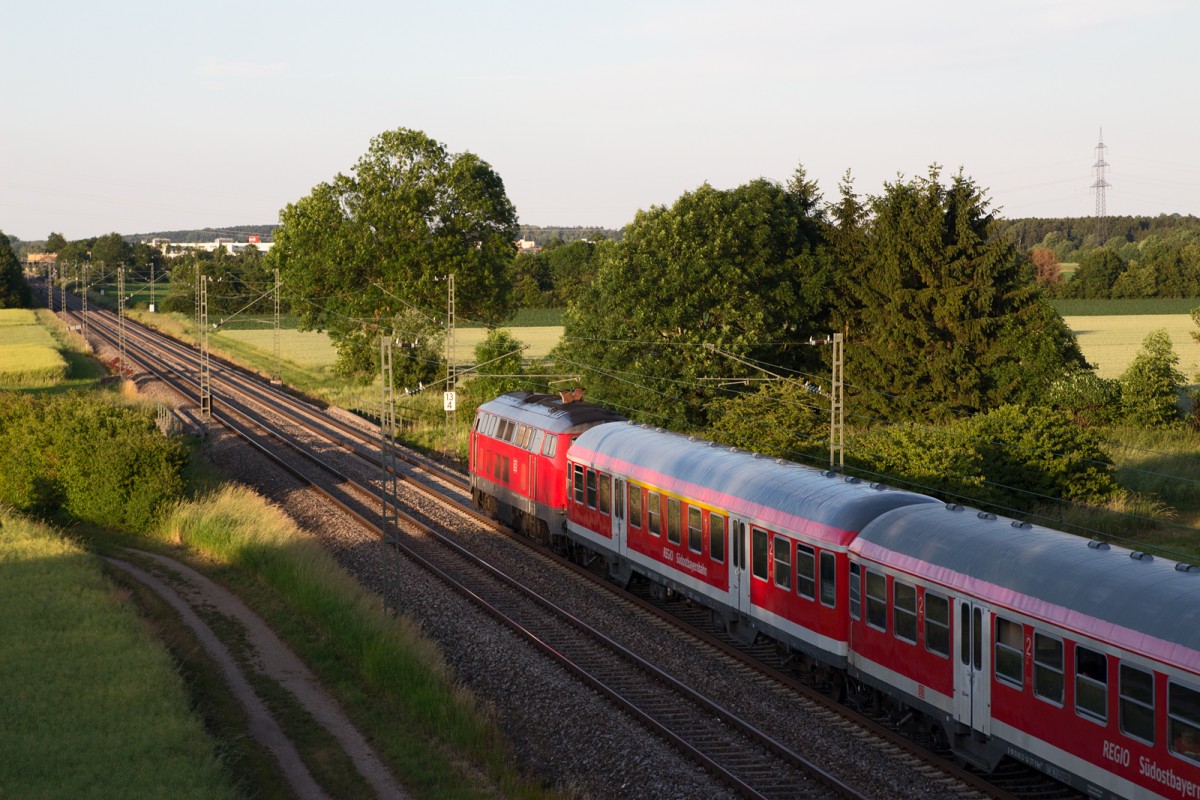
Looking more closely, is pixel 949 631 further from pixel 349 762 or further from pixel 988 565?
pixel 349 762

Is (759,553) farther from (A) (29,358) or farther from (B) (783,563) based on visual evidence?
(A) (29,358)

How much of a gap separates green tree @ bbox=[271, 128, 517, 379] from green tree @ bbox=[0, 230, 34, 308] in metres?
111

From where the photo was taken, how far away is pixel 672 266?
183ft

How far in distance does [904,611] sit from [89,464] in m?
32.9

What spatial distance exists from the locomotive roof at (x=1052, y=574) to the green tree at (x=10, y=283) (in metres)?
176

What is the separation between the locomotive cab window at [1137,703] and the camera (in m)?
13.6

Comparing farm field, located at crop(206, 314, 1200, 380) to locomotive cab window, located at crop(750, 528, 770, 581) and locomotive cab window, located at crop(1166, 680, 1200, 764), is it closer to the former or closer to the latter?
locomotive cab window, located at crop(750, 528, 770, 581)

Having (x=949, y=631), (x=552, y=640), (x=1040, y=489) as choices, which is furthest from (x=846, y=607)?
(x=1040, y=489)

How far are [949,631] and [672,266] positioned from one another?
131 feet

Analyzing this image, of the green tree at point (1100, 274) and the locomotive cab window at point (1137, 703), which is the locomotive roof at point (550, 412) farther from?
the green tree at point (1100, 274)

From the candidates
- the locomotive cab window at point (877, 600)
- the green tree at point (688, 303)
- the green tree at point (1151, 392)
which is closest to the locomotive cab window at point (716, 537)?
the locomotive cab window at point (877, 600)

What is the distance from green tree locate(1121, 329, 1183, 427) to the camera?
56312 millimetres

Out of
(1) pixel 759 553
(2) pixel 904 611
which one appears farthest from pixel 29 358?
(2) pixel 904 611

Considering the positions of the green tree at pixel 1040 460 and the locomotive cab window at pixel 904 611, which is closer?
the locomotive cab window at pixel 904 611
